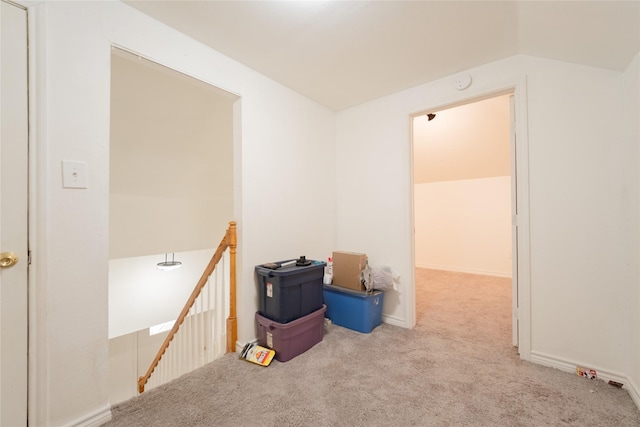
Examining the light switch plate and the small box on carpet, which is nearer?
the light switch plate

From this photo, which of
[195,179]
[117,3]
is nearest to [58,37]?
[117,3]

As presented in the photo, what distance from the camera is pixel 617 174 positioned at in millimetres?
1647

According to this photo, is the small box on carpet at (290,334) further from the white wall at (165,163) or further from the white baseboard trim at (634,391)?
the white baseboard trim at (634,391)

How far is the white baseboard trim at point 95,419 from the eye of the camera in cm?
130

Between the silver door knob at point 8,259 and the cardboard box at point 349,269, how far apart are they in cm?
216

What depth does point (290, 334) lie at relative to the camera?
1961 mm

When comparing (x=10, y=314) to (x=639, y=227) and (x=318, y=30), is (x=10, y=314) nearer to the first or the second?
(x=318, y=30)

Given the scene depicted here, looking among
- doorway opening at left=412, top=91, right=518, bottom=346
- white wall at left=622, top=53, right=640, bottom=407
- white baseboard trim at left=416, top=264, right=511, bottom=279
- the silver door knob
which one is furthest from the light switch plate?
white baseboard trim at left=416, top=264, right=511, bottom=279

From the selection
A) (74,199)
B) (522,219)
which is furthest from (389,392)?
(74,199)

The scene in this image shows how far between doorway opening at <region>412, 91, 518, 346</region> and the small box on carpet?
1.50 metres

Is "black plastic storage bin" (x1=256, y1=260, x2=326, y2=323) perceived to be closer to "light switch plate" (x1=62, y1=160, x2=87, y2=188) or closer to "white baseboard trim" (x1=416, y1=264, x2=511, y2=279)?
"light switch plate" (x1=62, y1=160, x2=87, y2=188)

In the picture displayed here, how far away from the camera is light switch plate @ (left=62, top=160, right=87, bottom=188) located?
1.29 meters

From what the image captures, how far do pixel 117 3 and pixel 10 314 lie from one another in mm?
1704

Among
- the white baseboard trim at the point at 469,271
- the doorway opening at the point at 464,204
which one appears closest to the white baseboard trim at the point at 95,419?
the doorway opening at the point at 464,204
